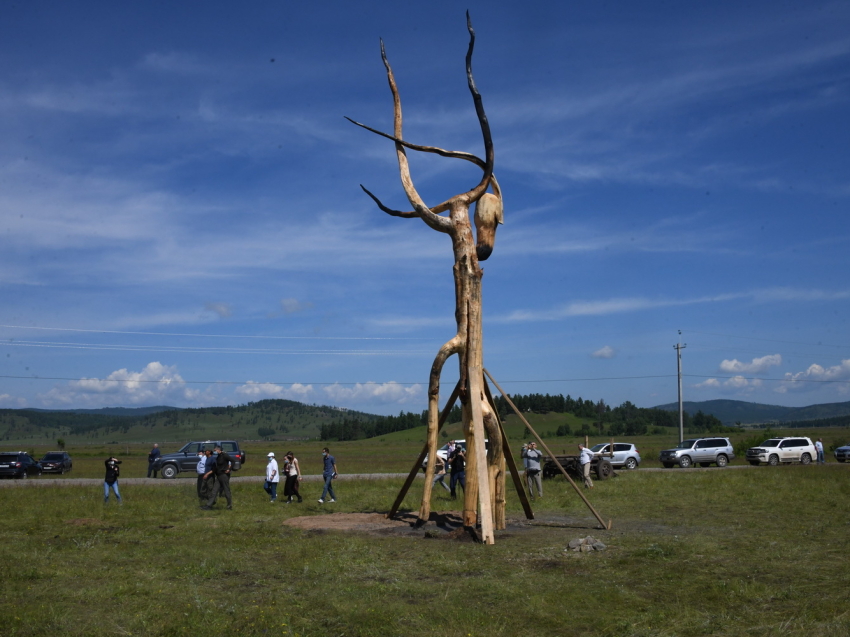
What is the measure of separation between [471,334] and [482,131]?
380 cm

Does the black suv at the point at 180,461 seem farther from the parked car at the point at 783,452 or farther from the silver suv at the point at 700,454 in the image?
the parked car at the point at 783,452

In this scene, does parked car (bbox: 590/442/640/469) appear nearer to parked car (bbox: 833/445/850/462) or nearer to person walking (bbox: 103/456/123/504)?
parked car (bbox: 833/445/850/462)

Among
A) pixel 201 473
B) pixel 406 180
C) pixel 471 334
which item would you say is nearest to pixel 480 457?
pixel 471 334

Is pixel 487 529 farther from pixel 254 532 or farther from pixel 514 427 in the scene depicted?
pixel 514 427

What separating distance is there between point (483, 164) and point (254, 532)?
8440 mm

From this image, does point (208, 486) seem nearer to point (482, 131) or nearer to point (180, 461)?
point (482, 131)

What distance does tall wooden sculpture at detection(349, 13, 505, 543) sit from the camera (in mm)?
12945

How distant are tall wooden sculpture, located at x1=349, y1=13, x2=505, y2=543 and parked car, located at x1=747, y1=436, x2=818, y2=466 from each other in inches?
1116

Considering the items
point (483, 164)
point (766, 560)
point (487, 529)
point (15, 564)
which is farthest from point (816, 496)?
point (15, 564)

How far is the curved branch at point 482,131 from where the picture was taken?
508 inches

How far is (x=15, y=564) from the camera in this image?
10367 mm

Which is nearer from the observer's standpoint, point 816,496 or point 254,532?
point 254,532

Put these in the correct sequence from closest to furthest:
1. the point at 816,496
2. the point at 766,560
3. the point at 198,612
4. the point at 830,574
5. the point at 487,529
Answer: the point at 198,612, the point at 830,574, the point at 766,560, the point at 487,529, the point at 816,496

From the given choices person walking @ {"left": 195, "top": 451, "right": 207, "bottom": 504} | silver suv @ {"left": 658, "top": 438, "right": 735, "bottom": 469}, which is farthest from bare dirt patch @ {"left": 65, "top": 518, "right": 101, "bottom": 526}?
silver suv @ {"left": 658, "top": 438, "right": 735, "bottom": 469}
